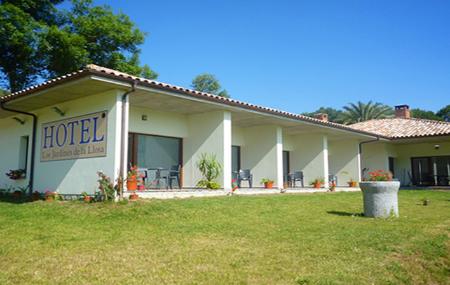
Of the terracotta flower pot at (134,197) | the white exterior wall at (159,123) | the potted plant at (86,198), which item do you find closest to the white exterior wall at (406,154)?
the white exterior wall at (159,123)

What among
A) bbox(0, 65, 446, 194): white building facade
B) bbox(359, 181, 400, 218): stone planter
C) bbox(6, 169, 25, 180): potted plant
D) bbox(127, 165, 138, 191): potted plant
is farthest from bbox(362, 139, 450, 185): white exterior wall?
bbox(6, 169, 25, 180): potted plant

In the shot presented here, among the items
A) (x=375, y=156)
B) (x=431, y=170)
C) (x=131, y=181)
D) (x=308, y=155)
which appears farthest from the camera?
(x=375, y=156)

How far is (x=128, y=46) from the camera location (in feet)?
86.8

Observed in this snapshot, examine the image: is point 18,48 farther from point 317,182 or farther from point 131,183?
point 317,182

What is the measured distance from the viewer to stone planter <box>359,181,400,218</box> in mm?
8180

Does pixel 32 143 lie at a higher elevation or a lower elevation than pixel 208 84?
lower

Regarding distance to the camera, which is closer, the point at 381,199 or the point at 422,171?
the point at 381,199

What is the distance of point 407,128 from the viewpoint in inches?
956

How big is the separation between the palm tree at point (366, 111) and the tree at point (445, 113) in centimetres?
2094

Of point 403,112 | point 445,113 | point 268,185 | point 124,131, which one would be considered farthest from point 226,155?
point 445,113

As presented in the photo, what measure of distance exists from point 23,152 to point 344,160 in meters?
16.0

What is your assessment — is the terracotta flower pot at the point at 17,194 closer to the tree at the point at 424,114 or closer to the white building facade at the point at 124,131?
the white building facade at the point at 124,131

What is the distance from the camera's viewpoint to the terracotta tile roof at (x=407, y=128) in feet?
71.4

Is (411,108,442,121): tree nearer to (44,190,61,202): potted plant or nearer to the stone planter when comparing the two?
the stone planter
